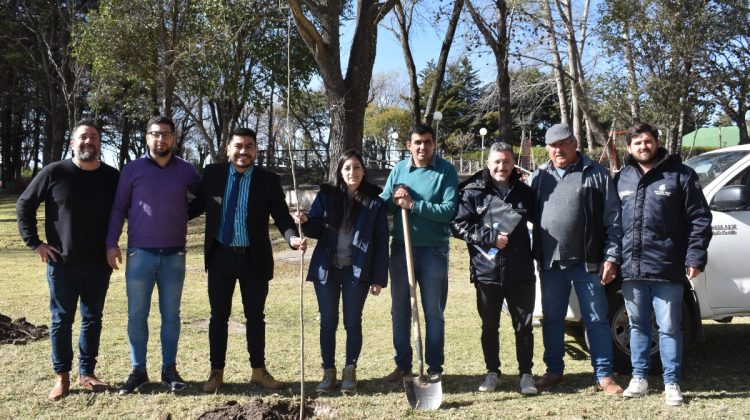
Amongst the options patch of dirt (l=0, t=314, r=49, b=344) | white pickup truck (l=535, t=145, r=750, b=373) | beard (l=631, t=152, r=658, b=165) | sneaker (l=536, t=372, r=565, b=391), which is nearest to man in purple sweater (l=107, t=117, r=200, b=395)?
patch of dirt (l=0, t=314, r=49, b=344)

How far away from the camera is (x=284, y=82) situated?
21.3m

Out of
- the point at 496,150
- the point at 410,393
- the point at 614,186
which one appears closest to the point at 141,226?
the point at 410,393

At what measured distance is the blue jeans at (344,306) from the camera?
4.87 metres

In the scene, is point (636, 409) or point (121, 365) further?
point (121, 365)

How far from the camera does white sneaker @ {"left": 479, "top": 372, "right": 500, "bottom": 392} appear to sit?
488cm

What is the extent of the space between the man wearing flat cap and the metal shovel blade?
2.98ft

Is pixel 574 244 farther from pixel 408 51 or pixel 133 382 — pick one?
pixel 408 51

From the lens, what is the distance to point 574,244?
466 cm

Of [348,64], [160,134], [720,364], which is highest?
[348,64]

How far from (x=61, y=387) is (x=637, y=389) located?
4.12 meters

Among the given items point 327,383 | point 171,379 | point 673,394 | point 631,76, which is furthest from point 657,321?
point 631,76

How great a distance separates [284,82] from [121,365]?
16631 millimetres

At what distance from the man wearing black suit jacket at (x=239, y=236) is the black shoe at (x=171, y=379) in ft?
0.61

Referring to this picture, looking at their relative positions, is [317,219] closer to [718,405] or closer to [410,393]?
[410,393]
